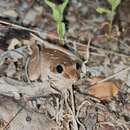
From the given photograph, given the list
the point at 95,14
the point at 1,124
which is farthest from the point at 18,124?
the point at 95,14

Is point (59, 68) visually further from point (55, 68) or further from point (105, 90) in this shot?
point (105, 90)

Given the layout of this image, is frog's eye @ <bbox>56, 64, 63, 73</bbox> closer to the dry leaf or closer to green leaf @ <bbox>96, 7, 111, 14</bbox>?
the dry leaf

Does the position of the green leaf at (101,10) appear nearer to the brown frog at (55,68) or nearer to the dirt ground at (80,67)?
the dirt ground at (80,67)

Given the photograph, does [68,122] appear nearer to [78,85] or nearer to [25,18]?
[78,85]

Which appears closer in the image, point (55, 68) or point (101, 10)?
point (55, 68)

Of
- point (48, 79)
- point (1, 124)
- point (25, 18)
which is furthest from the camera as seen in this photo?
point (25, 18)

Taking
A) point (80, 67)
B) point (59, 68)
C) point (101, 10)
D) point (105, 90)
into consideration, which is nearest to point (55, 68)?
point (59, 68)
